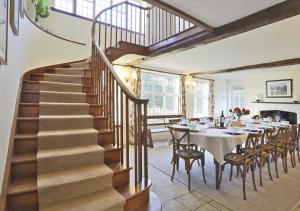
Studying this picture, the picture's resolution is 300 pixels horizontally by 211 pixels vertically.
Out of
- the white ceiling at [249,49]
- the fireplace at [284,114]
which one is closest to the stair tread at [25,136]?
the white ceiling at [249,49]

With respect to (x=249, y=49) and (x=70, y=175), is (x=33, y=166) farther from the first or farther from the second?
(x=249, y=49)

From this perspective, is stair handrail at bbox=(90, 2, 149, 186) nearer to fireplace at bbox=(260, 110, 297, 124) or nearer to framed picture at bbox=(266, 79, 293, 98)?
fireplace at bbox=(260, 110, 297, 124)

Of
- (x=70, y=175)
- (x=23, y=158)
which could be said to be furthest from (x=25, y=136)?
(x=70, y=175)

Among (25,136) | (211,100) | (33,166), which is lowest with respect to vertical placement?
(33,166)

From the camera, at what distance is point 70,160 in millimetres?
2023

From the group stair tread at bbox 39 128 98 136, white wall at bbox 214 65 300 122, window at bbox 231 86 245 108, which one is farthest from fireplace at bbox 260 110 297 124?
stair tread at bbox 39 128 98 136

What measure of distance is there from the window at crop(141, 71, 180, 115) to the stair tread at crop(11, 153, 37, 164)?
4583 millimetres

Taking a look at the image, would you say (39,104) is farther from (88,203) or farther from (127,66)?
(127,66)

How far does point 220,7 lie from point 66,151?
2.61m

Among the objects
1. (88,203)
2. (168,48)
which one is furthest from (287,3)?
(88,203)

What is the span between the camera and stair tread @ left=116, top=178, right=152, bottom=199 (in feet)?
6.36

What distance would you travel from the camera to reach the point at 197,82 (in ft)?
27.1

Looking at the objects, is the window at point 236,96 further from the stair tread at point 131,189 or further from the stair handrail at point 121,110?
the stair tread at point 131,189

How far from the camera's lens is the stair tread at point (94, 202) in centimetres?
Answer: 164
